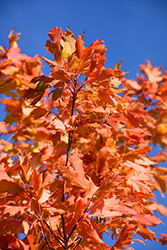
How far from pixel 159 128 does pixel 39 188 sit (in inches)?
63.5

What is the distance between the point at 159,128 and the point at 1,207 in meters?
1.64

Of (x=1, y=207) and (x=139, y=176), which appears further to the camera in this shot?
(x=139, y=176)

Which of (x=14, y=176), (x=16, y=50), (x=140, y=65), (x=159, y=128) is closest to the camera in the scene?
(x=14, y=176)

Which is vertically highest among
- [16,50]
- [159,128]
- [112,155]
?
[16,50]

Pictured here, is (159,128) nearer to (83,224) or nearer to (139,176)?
(139,176)

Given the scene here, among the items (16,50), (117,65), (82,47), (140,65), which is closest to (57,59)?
(82,47)

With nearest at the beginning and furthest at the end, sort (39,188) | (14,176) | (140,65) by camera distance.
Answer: (39,188) < (14,176) < (140,65)

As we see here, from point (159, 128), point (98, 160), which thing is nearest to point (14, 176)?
point (98, 160)

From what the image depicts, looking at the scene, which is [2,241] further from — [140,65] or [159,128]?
[140,65]

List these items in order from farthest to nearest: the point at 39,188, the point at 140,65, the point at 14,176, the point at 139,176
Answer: the point at 140,65 < the point at 139,176 < the point at 14,176 < the point at 39,188

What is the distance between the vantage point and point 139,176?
948 mm

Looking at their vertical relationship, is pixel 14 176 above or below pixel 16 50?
below

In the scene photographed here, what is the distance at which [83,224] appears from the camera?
0.69 m

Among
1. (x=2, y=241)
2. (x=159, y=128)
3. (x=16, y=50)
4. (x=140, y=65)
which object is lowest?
(x=2, y=241)
